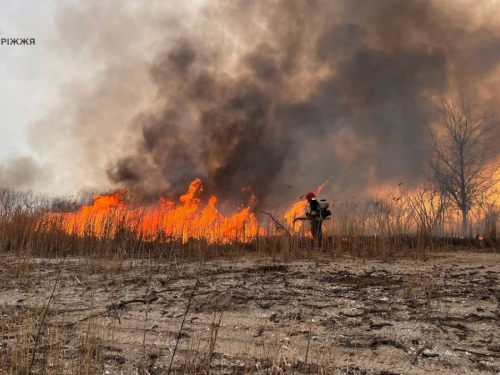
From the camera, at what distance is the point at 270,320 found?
3.63 m

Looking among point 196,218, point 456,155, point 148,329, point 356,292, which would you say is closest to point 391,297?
point 356,292

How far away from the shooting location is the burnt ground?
2613mm

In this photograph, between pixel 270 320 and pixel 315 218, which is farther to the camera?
pixel 315 218

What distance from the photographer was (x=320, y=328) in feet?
11.0

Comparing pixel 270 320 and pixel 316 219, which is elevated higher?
pixel 316 219

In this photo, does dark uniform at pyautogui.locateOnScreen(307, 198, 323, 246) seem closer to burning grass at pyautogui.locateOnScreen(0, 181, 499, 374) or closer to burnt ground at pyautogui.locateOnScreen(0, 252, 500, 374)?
burning grass at pyautogui.locateOnScreen(0, 181, 499, 374)

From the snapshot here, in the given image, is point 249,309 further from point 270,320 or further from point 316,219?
point 316,219

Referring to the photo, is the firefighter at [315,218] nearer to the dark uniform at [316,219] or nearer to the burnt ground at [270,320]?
the dark uniform at [316,219]

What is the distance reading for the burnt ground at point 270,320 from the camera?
2.61 metres

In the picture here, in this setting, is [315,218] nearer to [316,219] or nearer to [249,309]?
[316,219]

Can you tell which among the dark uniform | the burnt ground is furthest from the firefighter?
the burnt ground

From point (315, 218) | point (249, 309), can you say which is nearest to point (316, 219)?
point (315, 218)

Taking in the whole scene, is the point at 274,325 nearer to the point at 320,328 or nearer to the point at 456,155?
the point at 320,328

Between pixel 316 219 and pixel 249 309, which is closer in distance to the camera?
pixel 249 309
